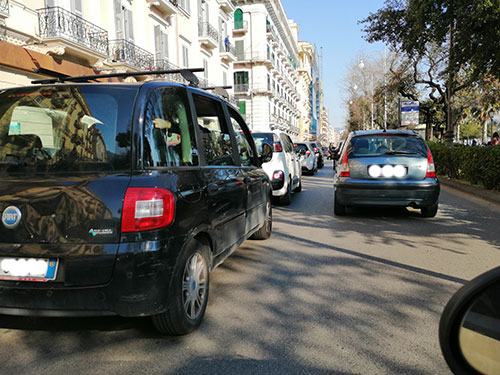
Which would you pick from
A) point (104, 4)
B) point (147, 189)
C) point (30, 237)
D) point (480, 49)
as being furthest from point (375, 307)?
point (104, 4)

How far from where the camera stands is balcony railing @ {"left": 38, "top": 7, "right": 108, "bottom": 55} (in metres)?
13.3

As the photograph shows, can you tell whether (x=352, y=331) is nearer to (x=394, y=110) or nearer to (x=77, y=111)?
(x=77, y=111)

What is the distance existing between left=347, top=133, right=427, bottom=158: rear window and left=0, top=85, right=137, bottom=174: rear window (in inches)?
204

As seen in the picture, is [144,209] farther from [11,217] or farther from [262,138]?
[262,138]

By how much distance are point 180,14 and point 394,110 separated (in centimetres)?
3322

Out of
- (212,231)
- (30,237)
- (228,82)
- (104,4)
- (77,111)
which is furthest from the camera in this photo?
(228,82)

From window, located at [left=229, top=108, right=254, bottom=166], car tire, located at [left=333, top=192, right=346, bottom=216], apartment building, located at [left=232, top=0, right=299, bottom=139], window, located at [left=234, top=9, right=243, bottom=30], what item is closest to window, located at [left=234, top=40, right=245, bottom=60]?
apartment building, located at [left=232, top=0, right=299, bottom=139]

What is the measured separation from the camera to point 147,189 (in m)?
2.54

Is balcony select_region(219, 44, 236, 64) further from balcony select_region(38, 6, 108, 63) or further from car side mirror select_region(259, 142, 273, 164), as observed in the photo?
car side mirror select_region(259, 142, 273, 164)

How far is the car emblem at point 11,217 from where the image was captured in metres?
2.54

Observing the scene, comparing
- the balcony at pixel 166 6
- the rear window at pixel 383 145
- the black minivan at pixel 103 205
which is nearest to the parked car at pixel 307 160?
the balcony at pixel 166 6

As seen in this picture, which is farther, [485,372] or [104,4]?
[104,4]

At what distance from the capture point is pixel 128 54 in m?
17.7

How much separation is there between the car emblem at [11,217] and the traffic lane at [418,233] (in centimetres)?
381
